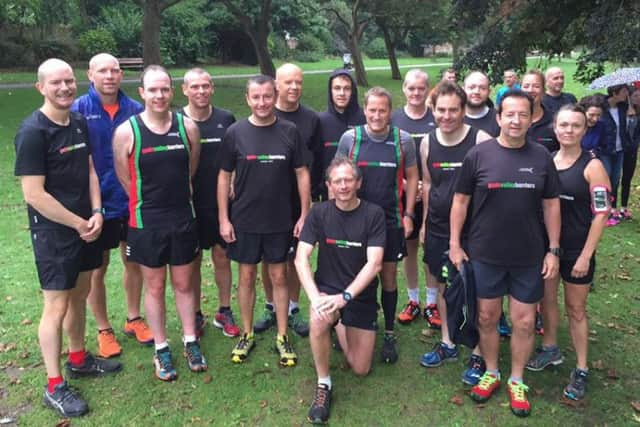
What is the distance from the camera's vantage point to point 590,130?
7.54 metres

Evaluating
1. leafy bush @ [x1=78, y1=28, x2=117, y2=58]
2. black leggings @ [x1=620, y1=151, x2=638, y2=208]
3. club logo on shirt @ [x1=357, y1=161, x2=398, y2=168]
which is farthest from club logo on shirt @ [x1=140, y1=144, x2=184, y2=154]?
leafy bush @ [x1=78, y1=28, x2=117, y2=58]

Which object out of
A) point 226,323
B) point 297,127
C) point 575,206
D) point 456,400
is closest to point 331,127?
point 297,127

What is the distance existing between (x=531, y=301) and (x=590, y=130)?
4469mm

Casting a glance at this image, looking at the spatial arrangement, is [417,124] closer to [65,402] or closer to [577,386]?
[577,386]

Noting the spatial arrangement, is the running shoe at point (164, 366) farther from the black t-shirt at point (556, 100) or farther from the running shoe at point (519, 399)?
the black t-shirt at point (556, 100)

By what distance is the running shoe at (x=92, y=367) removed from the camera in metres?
4.60

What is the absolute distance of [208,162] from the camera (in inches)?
194

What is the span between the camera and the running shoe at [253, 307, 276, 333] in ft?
17.6

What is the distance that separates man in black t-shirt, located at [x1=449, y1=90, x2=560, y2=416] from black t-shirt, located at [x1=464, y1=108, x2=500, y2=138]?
4.15ft

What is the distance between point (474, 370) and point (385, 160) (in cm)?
185

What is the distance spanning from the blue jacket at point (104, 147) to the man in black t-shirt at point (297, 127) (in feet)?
4.53

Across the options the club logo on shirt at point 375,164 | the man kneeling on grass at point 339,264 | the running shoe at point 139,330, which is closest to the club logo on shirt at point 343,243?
the man kneeling on grass at point 339,264

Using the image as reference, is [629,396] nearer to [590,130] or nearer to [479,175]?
[479,175]

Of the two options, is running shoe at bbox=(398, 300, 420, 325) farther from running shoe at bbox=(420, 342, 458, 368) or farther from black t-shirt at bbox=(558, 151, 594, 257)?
black t-shirt at bbox=(558, 151, 594, 257)
